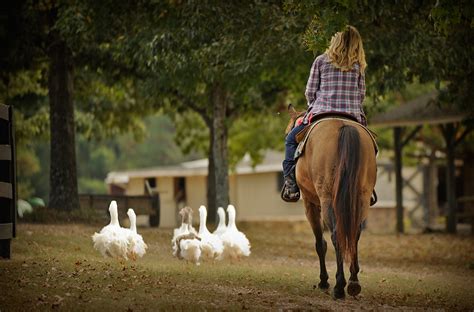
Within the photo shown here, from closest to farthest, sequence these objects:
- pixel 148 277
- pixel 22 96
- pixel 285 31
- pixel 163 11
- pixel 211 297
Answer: pixel 211 297
pixel 148 277
pixel 285 31
pixel 163 11
pixel 22 96

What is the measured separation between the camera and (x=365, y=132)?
1054cm

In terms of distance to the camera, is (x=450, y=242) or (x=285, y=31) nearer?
(x=285, y=31)

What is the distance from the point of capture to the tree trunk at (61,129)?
75.7 ft

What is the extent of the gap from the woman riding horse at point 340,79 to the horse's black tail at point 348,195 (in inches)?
31.5

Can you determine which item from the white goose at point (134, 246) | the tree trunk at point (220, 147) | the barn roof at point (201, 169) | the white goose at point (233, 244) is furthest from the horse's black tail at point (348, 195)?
the barn roof at point (201, 169)

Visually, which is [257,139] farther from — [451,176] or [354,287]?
[354,287]

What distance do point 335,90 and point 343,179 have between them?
4.55 feet

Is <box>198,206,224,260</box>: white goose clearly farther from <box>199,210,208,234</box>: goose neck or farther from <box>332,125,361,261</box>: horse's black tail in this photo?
<box>332,125,361,261</box>: horse's black tail

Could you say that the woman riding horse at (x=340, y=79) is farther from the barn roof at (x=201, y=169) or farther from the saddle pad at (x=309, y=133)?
the barn roof at (x=201, y=169)

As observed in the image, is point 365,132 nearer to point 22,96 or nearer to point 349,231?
point 349,231

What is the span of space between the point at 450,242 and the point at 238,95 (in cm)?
734

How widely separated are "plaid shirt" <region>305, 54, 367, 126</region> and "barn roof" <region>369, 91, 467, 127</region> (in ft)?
51.0

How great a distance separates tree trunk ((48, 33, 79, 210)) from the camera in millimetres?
23062

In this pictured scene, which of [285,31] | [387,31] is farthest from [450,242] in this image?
[285,31]
